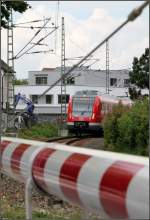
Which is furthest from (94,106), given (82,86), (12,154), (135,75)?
(82,86)

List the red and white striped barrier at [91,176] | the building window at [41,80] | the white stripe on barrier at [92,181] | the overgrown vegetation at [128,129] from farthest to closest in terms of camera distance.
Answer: the building window at [41,80] → the overgrown vegetation at [128,129] → the white stripe on barrier at [92,181] → the red and white striped barrier at [91,176]

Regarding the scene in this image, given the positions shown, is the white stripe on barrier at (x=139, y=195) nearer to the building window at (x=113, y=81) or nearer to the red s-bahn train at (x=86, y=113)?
the red s-bahn train at (x=86, y=113)

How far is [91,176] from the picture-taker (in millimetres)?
3865

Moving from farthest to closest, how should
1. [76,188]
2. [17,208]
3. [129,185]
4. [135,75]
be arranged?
[135,75] → [17,208] → [76,188] → [129,185]

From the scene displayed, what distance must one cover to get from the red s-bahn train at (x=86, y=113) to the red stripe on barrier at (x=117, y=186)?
1691 inches

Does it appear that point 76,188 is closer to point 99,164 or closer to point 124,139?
point 99,164

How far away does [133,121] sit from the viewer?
23594mm

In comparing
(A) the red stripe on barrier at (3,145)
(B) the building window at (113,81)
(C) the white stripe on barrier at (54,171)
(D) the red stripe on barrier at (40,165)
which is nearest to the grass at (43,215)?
(A) the red stripe on barrier at (3,145)

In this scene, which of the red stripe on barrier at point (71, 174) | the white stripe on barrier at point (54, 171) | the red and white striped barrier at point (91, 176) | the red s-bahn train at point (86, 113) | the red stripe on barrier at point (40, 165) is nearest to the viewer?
the red and white striped barrier at point (91, 176)

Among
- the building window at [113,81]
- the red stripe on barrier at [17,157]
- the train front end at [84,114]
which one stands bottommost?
the train front end at [84,114]

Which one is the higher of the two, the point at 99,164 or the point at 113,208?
the point at 99,164

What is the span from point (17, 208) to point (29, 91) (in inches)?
3642

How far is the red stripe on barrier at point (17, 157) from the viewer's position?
17.1 ft

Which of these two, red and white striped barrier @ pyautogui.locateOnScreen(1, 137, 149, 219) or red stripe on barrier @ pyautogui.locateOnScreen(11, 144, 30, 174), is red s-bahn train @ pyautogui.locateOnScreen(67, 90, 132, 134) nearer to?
red stripe on barrier @ pyautogui.locateOnScreen(11, 144, 30, 174)
